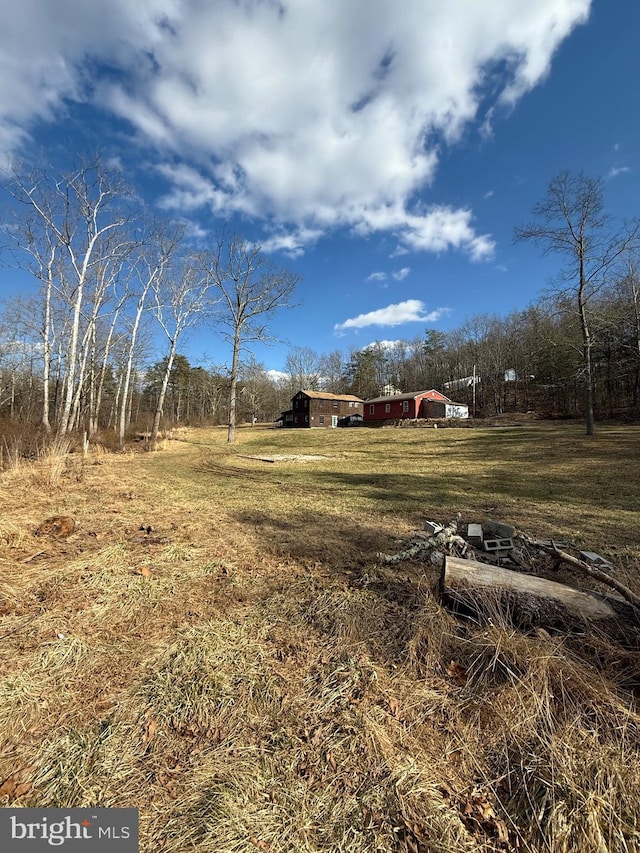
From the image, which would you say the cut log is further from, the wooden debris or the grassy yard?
the wooden debris

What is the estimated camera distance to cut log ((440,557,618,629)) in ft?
8.99

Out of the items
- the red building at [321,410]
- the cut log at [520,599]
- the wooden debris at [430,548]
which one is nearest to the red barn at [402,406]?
the red building at [321,410]

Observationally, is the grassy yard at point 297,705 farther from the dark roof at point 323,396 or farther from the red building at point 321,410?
the dark roof at point 323,396

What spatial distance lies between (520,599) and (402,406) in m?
38.7

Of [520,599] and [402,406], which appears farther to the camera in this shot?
[402,406]

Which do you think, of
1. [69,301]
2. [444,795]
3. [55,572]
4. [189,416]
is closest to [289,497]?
[55,572]

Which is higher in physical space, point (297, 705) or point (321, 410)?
point (321, 410)

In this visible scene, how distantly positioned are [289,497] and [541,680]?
6.12 meters

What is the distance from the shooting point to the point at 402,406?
133ft

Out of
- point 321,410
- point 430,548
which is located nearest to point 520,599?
point 430,548

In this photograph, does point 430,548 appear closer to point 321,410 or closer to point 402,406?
point 402,406

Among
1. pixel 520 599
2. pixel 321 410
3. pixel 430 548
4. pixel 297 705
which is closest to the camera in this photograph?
pixel 297 705

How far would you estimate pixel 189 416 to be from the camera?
196ft

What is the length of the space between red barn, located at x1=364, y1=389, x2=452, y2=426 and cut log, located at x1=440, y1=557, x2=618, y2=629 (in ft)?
122
